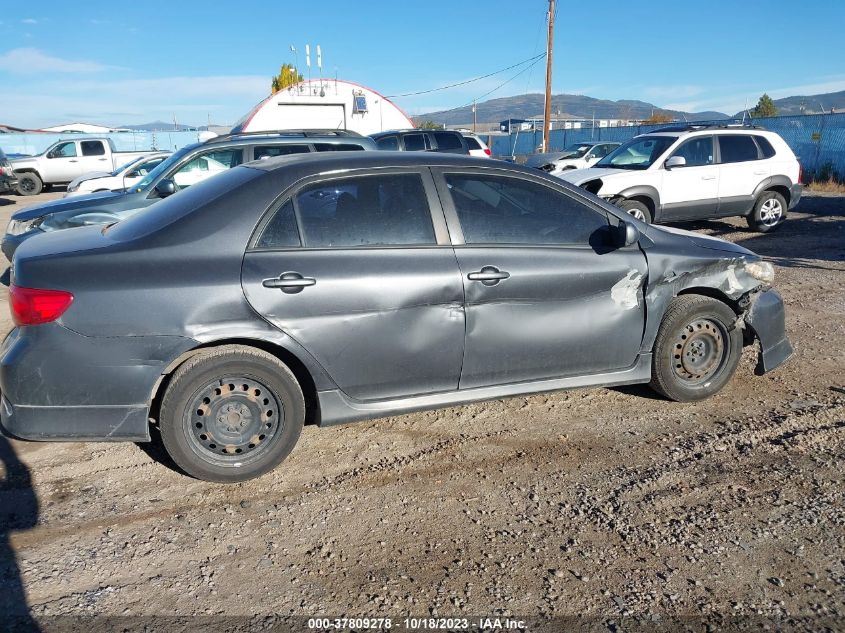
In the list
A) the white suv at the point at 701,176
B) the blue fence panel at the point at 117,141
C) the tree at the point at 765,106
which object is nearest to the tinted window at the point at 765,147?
the white suv at the point at 701,176

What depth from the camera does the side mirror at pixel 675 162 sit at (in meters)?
10.5

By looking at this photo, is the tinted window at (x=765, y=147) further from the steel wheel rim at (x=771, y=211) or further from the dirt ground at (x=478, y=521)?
the dirt ground at (x=478, y=521)

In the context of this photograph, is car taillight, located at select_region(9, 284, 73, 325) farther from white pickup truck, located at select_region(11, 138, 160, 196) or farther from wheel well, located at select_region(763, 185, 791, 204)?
white pickup truck, located at select_region(11, 138, 160, 196)

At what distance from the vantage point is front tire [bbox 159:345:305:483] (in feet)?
11.5

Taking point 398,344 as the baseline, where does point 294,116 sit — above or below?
above

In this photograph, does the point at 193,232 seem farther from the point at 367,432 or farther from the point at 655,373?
the point at 655,373

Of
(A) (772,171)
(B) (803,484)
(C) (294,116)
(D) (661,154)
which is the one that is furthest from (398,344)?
(C) (294,116)

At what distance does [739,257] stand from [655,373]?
1.00 meters

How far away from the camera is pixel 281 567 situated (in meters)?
A: 3.00

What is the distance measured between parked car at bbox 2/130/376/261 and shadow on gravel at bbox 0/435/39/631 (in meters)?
4.28

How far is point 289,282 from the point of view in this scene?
3.55 meters

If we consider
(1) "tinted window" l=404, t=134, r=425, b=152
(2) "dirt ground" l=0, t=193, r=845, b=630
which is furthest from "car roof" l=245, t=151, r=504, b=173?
(1) "tinted window" l=404, t=134, r=425, b=152

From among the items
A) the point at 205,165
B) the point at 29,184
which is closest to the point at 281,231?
the point at 205,165

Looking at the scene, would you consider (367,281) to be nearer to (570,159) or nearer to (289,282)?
(289,282)
